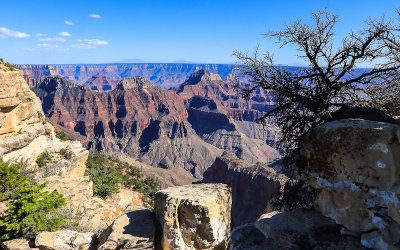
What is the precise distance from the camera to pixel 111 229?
9898 mm

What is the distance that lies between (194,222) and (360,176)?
4806mm

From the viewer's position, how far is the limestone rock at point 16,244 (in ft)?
30.7

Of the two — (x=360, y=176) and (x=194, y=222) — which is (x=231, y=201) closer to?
(x=194, y=222)

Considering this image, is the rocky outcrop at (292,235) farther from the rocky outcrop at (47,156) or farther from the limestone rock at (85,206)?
the rocky outcrop at (47,156)

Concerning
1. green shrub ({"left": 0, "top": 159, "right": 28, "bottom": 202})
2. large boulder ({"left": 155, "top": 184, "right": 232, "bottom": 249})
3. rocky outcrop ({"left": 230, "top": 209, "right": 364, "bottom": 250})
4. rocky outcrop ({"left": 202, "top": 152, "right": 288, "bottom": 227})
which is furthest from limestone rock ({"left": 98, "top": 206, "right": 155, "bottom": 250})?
rocky outcrop ({"left": 202, "top": 152, "right": 288, "bottom": 227})

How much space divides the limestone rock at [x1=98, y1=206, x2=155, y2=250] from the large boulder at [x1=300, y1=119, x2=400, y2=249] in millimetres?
5975

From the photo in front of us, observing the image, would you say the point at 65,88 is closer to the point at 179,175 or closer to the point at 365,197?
the point at 179,175

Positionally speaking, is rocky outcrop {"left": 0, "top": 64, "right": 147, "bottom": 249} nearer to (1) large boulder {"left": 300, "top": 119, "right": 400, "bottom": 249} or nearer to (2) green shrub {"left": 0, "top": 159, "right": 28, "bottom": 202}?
(2) green shrub {"left": 0, "top": 159, "right": 28, "bottom": 202}

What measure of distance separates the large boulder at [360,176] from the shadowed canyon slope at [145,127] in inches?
4412

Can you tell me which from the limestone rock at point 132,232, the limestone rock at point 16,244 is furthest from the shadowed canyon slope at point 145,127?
the limestone rock at point 16,244

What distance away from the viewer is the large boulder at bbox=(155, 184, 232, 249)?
23.9ft

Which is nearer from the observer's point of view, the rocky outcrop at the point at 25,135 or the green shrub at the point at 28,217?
the green shrub at the point at 28,217

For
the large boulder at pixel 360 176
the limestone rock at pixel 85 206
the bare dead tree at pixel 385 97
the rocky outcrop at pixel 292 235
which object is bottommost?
the limestone rock at pixel 85 206

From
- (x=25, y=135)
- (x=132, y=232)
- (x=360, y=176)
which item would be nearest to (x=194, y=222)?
(x=132, y=232)
